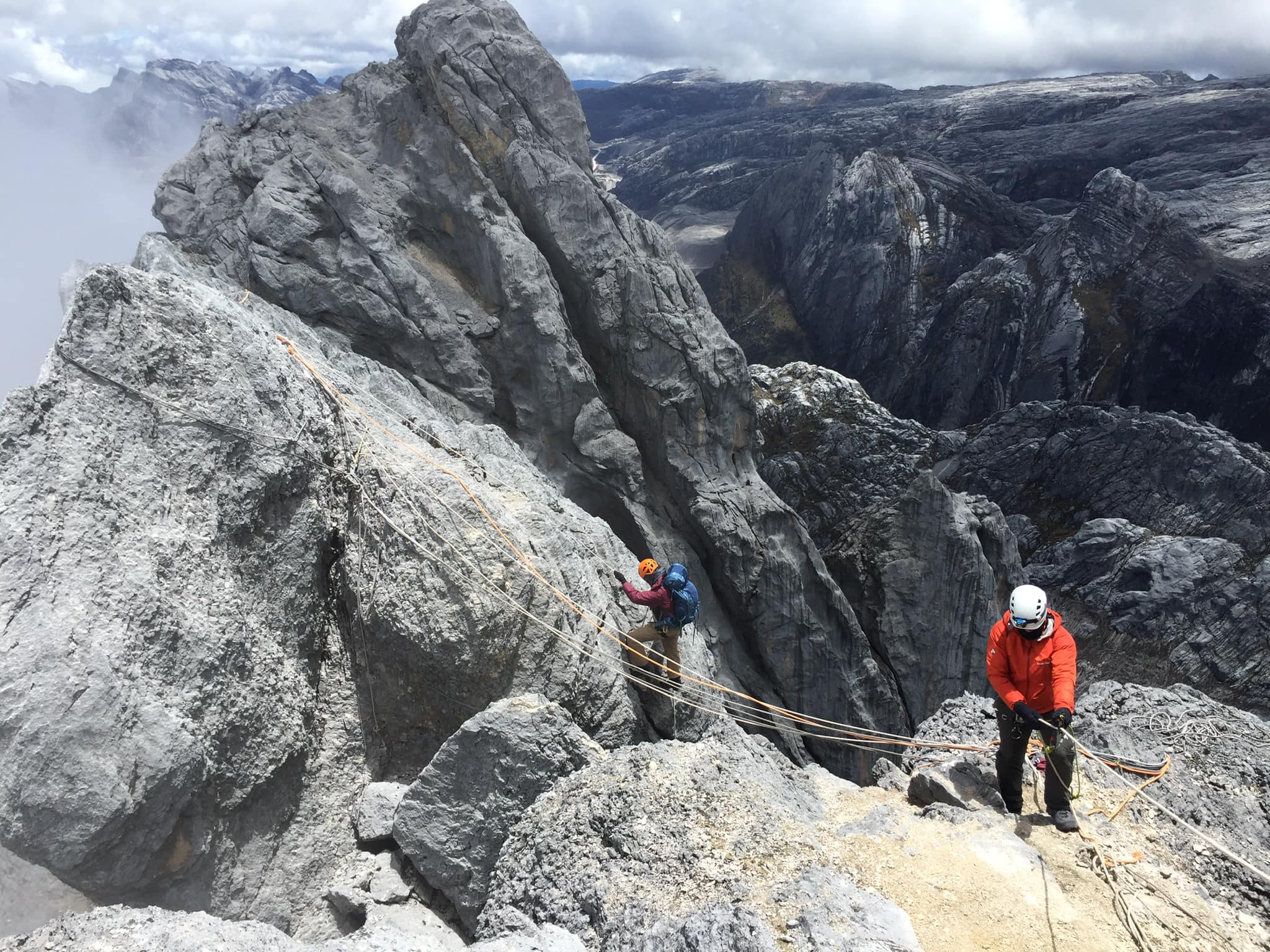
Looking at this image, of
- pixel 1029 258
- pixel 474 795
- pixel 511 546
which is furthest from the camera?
pixel 1029 258

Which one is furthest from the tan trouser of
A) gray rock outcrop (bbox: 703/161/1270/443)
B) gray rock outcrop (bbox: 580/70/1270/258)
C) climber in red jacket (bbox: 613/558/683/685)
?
gray rock outcrop (bbox: 580/70/1270/258)

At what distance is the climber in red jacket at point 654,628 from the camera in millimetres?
12266

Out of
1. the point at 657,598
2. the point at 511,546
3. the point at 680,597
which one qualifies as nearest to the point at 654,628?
the point at 657,598

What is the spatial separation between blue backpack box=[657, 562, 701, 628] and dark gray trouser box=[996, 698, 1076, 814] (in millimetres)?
4812

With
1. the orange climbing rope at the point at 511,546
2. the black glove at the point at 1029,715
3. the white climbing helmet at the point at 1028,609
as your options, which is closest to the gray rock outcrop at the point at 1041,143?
the orange climbing rope at the point at 511,546

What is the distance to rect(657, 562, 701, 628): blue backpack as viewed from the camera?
12.0m

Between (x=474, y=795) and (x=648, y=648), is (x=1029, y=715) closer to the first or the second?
(x=648, y=648)

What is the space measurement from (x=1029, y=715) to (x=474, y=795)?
6532 mm

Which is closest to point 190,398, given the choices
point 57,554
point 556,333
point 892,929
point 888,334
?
point 57,554

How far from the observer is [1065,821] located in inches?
339

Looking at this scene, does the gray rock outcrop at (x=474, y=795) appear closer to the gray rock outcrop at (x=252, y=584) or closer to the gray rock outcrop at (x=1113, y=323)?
the gray rock outcrop at (x=252, y=584)

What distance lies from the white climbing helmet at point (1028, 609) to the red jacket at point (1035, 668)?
0.17m

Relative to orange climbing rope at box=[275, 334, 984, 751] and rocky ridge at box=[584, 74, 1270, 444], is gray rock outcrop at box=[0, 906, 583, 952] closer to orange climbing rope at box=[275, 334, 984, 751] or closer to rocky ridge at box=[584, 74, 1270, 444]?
orange climbing rope at box=[275, 334, 984, 751]

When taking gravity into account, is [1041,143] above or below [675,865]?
above
